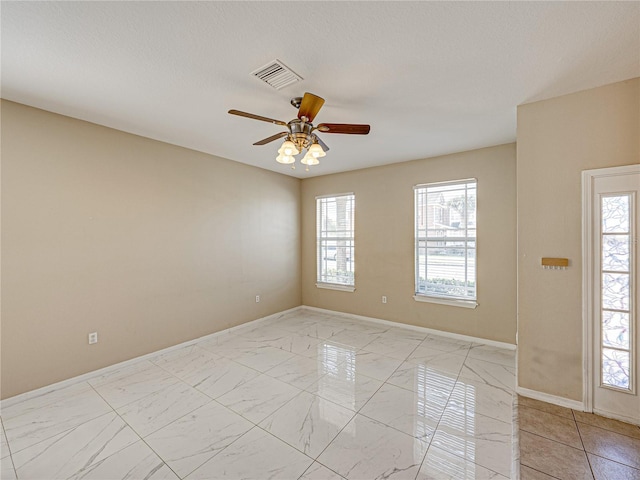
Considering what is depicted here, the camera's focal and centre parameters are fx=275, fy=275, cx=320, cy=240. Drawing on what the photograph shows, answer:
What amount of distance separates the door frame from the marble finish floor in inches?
22.6

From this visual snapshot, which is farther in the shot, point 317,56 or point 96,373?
point 96,373

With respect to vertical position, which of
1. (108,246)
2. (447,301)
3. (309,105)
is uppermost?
(309,105)

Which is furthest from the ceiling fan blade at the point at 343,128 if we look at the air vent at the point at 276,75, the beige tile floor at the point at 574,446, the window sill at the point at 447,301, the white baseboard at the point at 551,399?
the window sill at the point at 447,301

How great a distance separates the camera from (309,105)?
2092mm

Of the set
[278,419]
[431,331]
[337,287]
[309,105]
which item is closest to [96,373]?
[278,419]

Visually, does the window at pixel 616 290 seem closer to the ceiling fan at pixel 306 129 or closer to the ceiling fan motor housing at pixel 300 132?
the ceiling fan at pixel 306 129

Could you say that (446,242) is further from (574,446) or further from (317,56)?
(317,56)

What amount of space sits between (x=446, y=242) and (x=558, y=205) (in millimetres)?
1739

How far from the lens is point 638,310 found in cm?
213

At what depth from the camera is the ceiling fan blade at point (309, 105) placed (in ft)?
6.59

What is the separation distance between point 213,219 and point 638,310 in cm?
461

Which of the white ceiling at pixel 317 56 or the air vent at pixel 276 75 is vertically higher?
the white ceiling at pixel 317 56

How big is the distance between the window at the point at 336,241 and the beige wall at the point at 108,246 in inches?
56.5

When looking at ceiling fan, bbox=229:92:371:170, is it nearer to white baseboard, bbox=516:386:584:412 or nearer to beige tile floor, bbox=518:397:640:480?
beige tile floor, bbox=518:397:640:480
